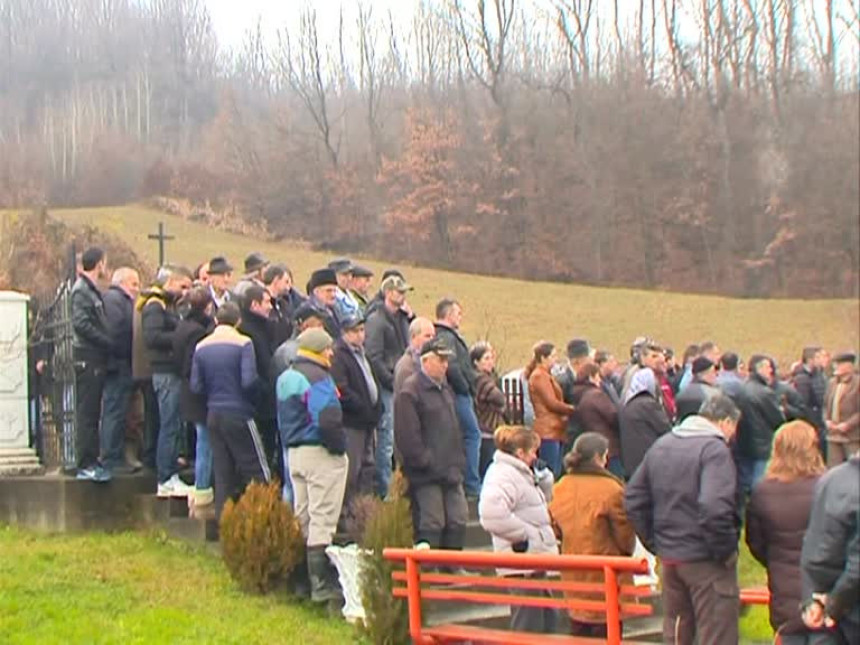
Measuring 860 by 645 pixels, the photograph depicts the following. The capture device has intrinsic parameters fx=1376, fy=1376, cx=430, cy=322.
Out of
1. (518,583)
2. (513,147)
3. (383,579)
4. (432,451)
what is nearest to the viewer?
(518,583)

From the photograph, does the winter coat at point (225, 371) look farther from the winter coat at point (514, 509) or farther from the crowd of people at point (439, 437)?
the winter coat at point (514, 509)

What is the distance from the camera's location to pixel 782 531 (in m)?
6.85

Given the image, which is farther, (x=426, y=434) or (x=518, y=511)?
(x=426, y=434)

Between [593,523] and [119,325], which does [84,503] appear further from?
[593,523]

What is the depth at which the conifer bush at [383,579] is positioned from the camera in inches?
333

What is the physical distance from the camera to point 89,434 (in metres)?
11.0

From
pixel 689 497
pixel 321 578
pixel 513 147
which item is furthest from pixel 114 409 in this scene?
pixel 513 147

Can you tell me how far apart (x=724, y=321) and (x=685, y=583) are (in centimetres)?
3781

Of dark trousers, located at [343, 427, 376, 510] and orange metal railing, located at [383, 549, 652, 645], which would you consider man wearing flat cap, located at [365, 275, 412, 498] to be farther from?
orange metal railing, located at [383, 549, 652, 645]

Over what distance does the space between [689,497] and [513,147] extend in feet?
187

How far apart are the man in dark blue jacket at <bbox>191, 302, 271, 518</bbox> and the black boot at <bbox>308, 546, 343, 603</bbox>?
831 millimetres

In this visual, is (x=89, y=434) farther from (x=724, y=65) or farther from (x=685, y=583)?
(x=724, y=65)

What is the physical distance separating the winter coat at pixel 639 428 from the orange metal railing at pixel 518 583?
3.31m

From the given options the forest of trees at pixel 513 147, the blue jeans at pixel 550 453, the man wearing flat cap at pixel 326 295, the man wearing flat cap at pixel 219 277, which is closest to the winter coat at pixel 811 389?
the blue jeans at pixel 550 453
